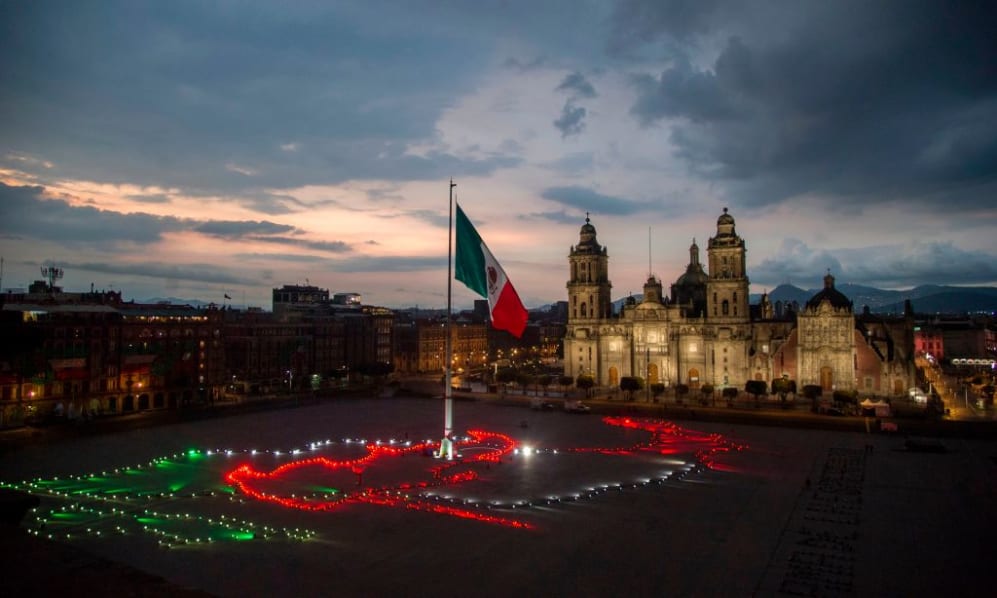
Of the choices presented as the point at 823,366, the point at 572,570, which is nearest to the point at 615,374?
the point at 823,366

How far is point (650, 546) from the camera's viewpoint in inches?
938

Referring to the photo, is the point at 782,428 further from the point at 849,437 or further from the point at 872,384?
the point at 872,384

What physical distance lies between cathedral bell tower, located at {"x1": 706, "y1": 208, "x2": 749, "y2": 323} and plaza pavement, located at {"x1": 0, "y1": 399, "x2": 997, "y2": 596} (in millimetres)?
35940

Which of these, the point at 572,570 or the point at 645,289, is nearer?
the point at 572,570

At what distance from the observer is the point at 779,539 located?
24.4m

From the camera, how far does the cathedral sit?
219 ft

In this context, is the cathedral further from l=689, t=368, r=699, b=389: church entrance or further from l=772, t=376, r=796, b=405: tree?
l=772, t=376, r=796, b=405: tree

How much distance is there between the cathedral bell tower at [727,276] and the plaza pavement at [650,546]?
35940mm

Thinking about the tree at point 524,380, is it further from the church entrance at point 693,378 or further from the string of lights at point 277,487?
the string of lights at point 277,487

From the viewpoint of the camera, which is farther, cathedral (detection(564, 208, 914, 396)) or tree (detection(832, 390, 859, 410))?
cathedral (detection(564, 208, 914, 396))

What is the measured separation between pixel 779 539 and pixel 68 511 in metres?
29.4

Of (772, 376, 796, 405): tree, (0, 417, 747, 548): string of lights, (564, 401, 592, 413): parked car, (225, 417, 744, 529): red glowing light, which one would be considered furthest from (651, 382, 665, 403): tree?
(0, 417, 747, 548): string of lights

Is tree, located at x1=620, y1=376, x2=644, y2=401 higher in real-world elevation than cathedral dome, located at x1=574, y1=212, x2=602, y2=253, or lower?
lower

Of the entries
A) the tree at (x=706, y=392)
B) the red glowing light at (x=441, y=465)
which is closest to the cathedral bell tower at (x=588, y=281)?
the tree at (x=706, y=392)
